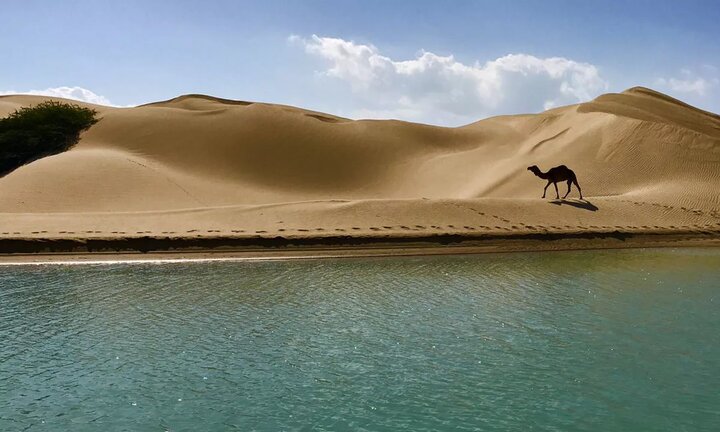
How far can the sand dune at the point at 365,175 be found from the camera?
26.9 metres

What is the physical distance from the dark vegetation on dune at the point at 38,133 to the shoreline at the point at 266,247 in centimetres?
2771

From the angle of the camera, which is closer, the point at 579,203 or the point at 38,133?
the point at 579,203

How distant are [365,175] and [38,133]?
2428 cm

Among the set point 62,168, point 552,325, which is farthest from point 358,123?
point 552,325

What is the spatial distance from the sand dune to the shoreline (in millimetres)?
618

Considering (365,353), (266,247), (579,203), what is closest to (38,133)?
(266,247)

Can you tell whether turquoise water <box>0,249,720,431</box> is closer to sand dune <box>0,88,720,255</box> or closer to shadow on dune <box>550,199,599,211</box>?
sand dune <box>0,88,720,255</box>

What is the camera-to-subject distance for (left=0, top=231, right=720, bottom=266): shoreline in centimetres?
2233

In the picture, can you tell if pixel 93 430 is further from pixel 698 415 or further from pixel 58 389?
pixel 698 415

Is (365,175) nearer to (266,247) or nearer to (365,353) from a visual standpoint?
(266,247)

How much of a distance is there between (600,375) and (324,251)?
14.9 metres

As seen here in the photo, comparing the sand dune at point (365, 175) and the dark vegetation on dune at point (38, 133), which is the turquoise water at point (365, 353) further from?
the dark vegetation on dune at point (38, 133)

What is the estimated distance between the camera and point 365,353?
10.1 meters

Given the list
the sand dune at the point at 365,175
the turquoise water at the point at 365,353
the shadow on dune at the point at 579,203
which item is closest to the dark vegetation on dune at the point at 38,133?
the sand dune at the point at 365,175
